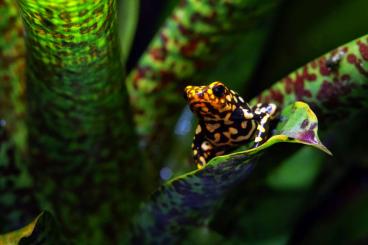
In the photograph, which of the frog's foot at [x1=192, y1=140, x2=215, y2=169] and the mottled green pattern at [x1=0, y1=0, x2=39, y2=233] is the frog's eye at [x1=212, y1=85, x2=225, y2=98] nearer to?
the frog's foot at [x1=192, y1=140, x2=215, y2=169]

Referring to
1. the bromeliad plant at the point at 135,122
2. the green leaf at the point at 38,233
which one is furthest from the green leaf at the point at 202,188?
the green leaf at the point at 38,233

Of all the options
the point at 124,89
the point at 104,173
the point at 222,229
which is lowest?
the point at 222,229

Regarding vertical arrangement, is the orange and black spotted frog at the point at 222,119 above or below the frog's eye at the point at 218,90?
below

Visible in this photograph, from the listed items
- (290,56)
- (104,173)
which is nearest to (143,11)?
(290,56)

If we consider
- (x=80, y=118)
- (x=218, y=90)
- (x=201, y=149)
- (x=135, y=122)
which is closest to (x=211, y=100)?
(x=218, y=90)

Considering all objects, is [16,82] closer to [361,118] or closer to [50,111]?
[50,111]

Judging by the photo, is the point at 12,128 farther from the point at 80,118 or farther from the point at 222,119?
the point at 222,119

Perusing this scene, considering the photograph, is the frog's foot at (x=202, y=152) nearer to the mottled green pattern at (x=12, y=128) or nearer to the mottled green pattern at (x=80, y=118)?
the mottled green pattern at (x=80, y=118)
